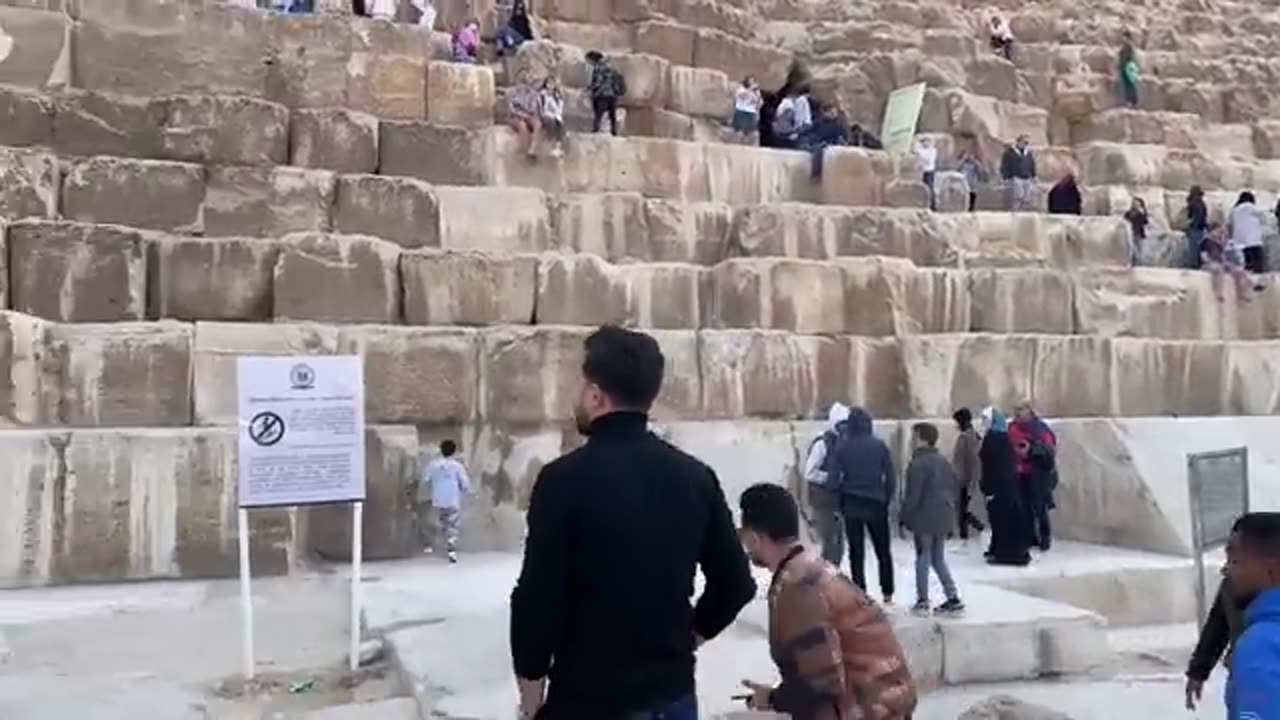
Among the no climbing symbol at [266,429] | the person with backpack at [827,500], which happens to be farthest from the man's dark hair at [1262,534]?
the person with backpack at [827,500]

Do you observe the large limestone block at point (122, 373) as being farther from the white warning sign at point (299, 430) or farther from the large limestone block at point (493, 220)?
the white warning sign at point (299, 430)

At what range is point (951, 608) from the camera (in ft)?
26.1

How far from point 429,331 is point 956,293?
622 centimetres

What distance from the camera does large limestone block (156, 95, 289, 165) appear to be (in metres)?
12.9

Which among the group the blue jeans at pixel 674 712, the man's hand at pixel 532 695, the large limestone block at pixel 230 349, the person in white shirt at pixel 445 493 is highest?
the large limestone block at pixel 230 349

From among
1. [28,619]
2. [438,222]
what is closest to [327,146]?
[438,222]

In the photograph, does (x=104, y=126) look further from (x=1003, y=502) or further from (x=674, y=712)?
(x=674, y=712)

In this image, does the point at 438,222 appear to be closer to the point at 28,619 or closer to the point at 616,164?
the point at 616,164

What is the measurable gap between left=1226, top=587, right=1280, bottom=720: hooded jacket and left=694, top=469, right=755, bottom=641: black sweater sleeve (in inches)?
44.6

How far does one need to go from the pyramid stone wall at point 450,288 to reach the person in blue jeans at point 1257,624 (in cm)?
774

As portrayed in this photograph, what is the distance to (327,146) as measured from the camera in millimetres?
13609

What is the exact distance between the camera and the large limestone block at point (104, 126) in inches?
502

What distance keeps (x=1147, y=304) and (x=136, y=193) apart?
37.6 feet

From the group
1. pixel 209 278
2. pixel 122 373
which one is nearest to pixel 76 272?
pixel 209 278
